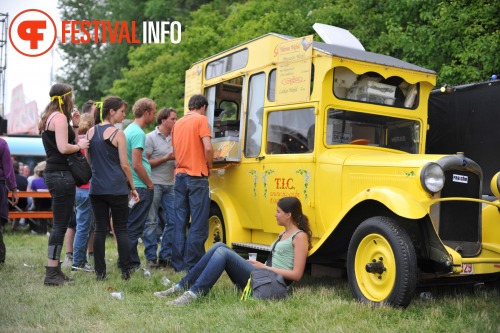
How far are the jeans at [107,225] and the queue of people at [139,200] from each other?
1 centimetres

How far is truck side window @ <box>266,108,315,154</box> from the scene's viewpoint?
6.56m

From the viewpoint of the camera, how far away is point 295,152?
6.73m

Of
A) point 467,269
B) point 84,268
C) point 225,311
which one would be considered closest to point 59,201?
point 84,268

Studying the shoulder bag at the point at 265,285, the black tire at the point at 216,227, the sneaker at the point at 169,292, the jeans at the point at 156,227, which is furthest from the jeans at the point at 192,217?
the shoulder bag at the point at 265,285

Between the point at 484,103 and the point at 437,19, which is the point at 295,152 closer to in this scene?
the point at 484,103

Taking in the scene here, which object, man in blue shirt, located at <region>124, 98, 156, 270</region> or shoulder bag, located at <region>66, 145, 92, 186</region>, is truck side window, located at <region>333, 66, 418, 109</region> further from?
shoulder bag, located at <region>66, 145, 92, 186</region>

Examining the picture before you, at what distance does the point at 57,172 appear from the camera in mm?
6426

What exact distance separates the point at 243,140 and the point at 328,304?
2828mm

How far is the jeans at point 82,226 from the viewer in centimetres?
743

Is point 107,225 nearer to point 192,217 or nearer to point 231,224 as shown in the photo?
point 192,217

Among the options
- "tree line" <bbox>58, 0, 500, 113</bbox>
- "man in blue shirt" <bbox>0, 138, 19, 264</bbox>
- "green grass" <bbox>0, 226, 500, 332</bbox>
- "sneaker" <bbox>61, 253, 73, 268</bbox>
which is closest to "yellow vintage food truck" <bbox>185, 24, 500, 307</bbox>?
"green grass" <bbox>0, 226, 500, 332</bbox>

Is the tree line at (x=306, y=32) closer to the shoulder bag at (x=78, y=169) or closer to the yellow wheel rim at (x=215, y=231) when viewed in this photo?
the yellow wheel rim at (x=215, y=231)

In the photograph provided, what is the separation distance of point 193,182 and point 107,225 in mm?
1034

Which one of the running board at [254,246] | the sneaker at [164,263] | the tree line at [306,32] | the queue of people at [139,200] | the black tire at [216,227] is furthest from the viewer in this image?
the tree line at [306,32]
